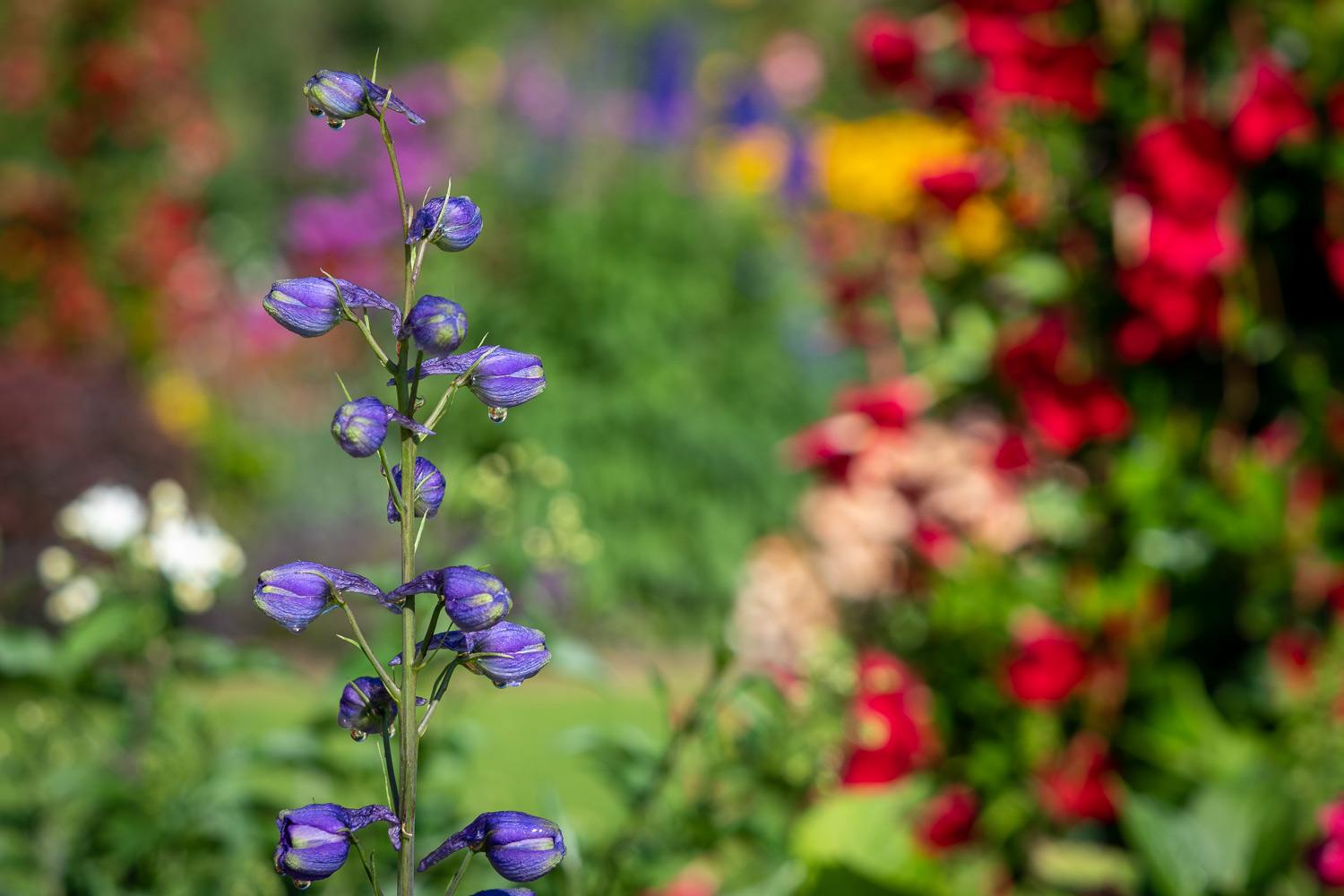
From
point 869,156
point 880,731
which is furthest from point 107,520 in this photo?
point 869,156

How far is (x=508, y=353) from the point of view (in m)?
0.77

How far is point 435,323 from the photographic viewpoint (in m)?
0.74

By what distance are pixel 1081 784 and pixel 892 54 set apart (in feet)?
3.91

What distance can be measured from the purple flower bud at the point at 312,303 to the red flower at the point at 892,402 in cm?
158

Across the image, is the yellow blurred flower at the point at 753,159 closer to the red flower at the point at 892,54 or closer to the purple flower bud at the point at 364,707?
the red flower at the point at 892,54

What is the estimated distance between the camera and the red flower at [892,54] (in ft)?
7.79

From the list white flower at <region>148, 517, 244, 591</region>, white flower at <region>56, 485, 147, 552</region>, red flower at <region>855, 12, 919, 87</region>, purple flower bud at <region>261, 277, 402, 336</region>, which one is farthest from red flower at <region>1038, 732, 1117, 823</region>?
purple flower bud at <region>261, 277, 402, 336</region>

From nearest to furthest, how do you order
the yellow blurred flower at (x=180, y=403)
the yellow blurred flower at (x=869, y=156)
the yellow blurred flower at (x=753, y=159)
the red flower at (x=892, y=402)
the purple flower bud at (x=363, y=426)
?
the purple flower bud at (x=363, y=426) → the red flower at (x=892, y=402) → the yellow blurred flower at (x=180, y=403) → the yellow blurred flower at (x=753, y=159) → the yellow blurred flower at (x=869, y=156)

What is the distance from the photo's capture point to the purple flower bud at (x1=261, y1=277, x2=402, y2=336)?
2.44ft

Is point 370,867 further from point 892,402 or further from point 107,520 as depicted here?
point 892,402

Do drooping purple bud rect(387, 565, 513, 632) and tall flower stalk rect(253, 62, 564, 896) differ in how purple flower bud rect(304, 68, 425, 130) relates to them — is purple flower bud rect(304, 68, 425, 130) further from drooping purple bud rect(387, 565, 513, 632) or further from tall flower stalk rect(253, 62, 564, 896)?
drooping purple bud rect(387, 565, 513, 632)

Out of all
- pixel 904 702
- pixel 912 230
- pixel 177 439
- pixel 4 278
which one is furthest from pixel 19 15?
pixel 904 702

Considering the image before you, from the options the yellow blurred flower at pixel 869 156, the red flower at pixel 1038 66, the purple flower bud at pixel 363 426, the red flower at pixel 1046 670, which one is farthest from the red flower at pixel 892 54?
the yellow blurred flower at pixel 869 156

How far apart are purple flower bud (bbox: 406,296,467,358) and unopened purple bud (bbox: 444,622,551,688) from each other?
0.15 meters
